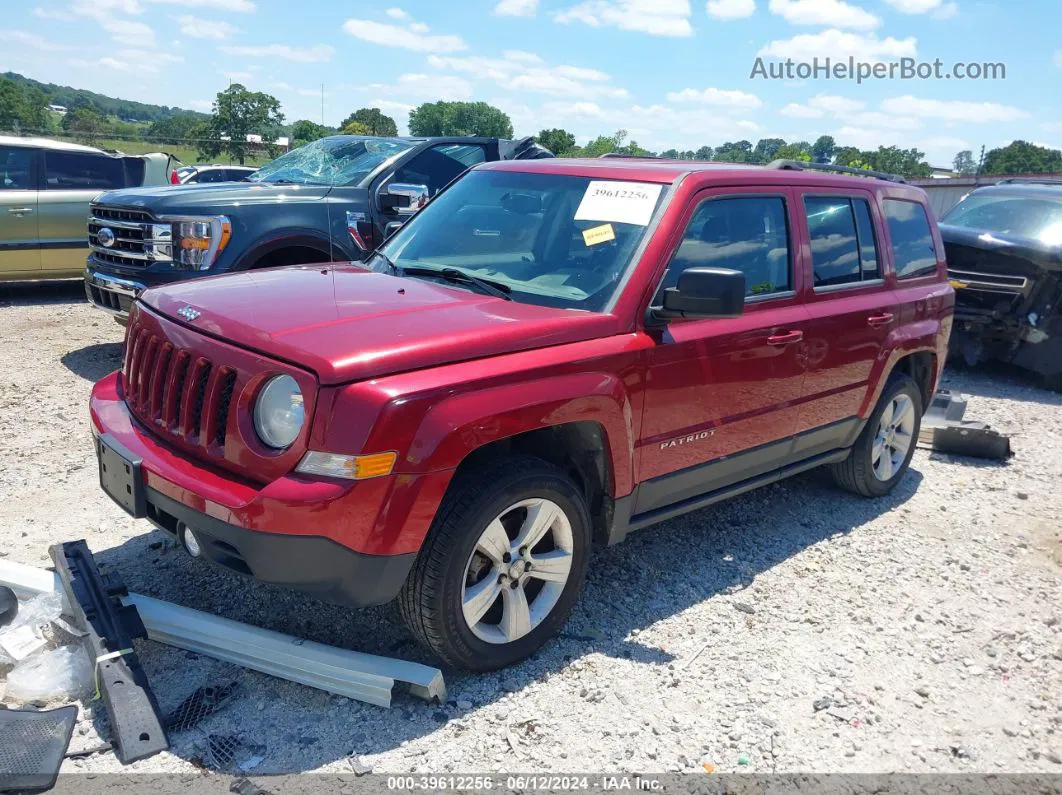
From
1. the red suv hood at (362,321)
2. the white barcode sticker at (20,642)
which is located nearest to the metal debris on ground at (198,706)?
the white barcode sticker at (20,642)

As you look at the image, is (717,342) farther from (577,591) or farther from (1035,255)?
(1035,255)

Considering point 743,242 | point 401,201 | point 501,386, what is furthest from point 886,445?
point 401,201

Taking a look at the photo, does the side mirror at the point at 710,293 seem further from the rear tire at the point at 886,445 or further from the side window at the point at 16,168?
the side window at the point at 16,168

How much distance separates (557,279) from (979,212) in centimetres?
820

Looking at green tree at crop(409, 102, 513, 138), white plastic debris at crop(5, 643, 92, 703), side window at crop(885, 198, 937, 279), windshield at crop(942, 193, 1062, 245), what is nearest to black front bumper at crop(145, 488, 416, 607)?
white plastic debris at crop(5, 643, 92, 703)

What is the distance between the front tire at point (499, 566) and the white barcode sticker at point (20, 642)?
135 centimetres

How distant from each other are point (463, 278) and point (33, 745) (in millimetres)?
2297

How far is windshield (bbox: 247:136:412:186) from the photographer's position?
24.0 feet

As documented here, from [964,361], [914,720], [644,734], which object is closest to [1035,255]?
[964,361]

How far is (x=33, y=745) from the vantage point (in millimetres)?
2666

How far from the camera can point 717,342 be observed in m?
3.75

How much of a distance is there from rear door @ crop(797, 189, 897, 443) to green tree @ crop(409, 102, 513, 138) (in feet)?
224

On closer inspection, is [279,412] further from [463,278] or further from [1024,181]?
[1024,181]

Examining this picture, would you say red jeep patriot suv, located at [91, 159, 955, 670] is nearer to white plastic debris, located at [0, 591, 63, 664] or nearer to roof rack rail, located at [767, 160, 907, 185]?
roof rack rail, located at [767, 160, 907, 185]
